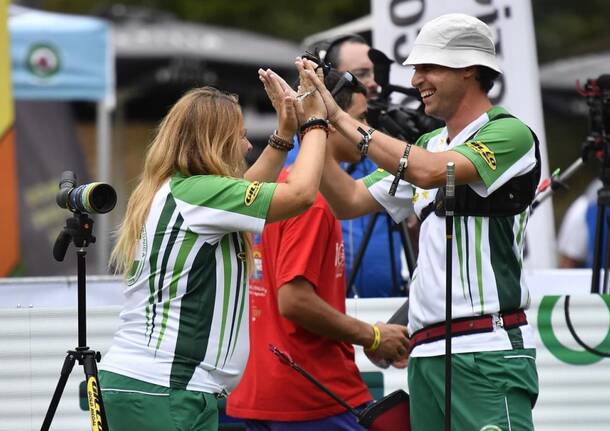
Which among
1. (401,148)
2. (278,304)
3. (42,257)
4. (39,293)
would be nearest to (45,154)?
(42,257)

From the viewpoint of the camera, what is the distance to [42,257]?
1090 cm

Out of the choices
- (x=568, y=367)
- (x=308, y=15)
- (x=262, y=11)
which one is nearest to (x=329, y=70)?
(x=568, y=367)

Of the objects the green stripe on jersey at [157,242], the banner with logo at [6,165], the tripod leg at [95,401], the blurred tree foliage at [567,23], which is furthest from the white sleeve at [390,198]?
the blurred tree foliage at [567,23]

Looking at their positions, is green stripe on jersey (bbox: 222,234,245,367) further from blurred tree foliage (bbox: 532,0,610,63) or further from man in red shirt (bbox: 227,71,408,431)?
blurred tree foliage (bbox: 532,0,610,63)

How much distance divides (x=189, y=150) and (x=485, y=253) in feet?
3.27

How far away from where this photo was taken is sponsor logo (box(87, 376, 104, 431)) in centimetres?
356

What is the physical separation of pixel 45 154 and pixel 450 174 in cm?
879

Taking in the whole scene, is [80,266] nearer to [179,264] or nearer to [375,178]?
[179,264]

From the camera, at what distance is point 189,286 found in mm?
3674

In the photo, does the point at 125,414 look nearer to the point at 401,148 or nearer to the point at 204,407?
the point at 204,407

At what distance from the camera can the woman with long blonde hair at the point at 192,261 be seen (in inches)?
144

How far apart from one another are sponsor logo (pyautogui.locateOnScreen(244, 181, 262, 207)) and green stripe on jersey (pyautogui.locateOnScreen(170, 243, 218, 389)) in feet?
0.63

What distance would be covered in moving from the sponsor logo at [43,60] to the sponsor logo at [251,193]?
6.33 m

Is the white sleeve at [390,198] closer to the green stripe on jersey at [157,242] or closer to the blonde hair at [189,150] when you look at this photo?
the blonde hair at [189,150]
